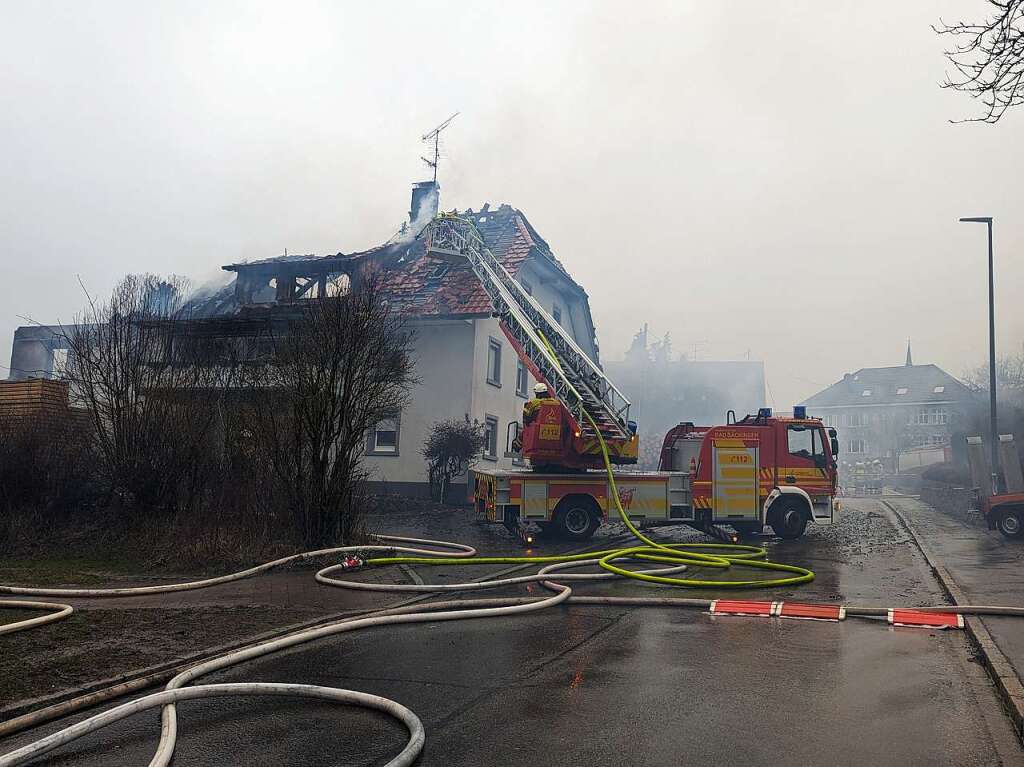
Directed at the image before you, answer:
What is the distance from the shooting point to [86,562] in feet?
37.7

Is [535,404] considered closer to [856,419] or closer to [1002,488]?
[1002,488]

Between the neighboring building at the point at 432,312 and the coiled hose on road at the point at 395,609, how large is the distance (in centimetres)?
833

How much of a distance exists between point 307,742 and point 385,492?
17726mm

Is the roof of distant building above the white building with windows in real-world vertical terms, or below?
above

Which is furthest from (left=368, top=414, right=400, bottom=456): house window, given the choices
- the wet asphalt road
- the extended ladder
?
the wet asphalt road

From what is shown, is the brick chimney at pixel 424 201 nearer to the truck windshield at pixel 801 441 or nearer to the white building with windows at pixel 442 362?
the white building with windows at pixel 442 362

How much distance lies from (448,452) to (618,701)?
16.1m

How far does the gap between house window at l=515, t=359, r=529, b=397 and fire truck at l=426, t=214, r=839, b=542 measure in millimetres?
9561

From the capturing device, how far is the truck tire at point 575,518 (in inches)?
616

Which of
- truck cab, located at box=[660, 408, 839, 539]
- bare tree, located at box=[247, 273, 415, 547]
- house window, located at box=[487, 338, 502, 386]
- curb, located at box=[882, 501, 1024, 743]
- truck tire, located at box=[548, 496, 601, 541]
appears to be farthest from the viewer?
house window, located at box=[487, 338, 502, 386]

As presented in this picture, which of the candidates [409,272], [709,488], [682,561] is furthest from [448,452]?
[682,561]

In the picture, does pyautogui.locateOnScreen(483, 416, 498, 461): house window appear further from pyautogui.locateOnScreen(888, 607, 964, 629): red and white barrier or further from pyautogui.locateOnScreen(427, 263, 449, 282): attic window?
pyautogui.locateOnScreen(888, 607, 964, 629): red and white barrier

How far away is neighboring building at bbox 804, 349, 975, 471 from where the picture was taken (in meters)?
60.4

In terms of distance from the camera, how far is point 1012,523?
56.7 feet
